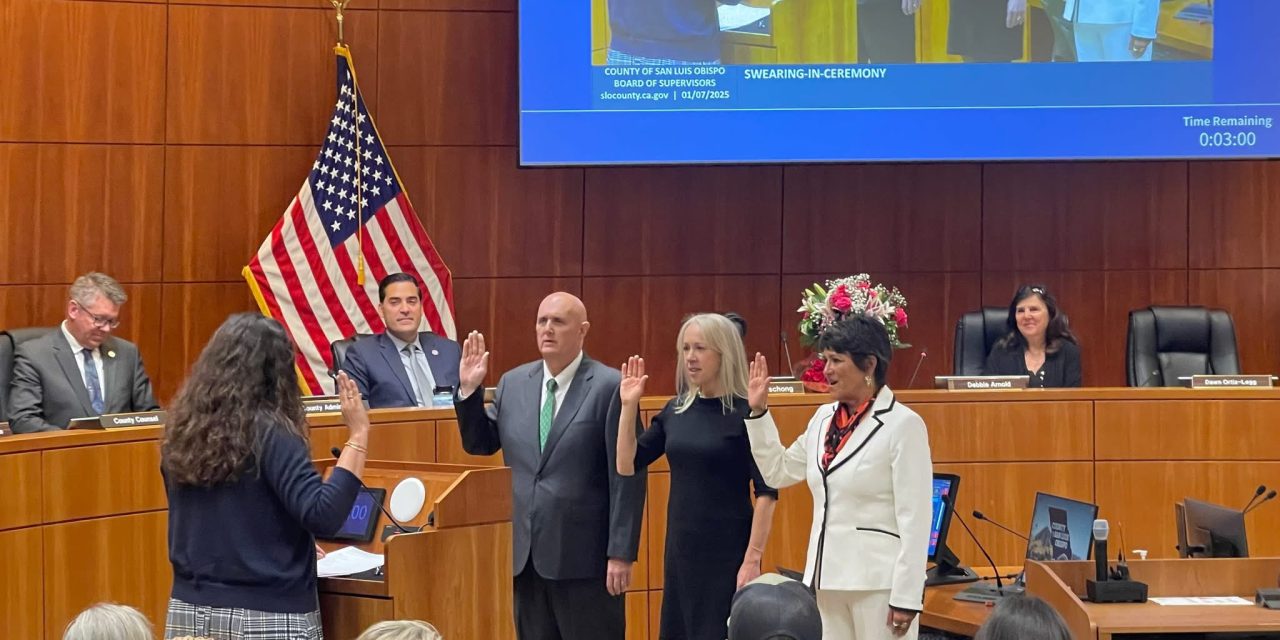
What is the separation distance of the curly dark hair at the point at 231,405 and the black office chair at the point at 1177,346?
192 inches

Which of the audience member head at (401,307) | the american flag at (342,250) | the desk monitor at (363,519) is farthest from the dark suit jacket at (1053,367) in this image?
the desk monitor at (363,519)

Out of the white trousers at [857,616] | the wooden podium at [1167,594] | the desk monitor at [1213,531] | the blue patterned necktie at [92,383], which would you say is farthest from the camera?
the blue patterned necktie at [92,383]

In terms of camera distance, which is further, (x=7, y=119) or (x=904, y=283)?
(x=904, y=283)

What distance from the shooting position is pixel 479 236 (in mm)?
8102

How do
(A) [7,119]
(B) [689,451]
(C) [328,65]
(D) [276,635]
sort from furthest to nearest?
(C) [328,65], (A) [7,119], (B) [689,451], (D) [276,635]

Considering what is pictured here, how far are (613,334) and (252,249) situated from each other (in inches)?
79.7

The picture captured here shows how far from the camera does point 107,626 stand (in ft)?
8.24

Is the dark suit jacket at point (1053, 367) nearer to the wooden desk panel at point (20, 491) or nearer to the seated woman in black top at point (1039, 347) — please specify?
the seated woman in black top at point (1039, 347)

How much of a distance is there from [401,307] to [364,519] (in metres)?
2.49

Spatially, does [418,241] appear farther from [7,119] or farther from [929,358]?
[929,358]

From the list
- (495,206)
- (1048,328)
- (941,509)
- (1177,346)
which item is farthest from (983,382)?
(495,206)

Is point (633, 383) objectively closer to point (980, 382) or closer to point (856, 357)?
point (856, 357)

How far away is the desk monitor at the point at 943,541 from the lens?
4664mm

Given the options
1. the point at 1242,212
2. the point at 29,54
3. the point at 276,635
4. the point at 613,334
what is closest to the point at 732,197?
the point at 613,334
